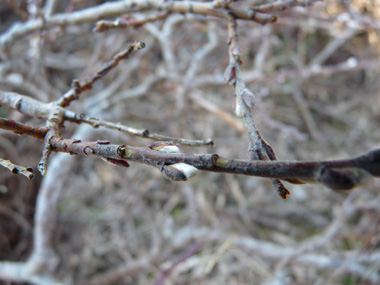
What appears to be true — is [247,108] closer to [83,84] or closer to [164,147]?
[164,147]

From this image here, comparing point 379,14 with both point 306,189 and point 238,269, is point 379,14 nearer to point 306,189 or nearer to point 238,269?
point 306,189

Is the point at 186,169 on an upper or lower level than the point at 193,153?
upper

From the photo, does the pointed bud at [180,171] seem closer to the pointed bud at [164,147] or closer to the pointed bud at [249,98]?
the pointed bud at [164,147]

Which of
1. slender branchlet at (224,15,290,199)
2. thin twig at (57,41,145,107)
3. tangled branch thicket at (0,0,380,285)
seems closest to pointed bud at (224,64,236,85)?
slender branchlet at (224,15,290,199)

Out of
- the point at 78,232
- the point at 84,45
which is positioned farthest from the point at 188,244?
the point at 84,45

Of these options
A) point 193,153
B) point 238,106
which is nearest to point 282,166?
point 238,106

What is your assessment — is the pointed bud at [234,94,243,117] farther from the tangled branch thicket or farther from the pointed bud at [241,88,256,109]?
the tangled branch thicket
